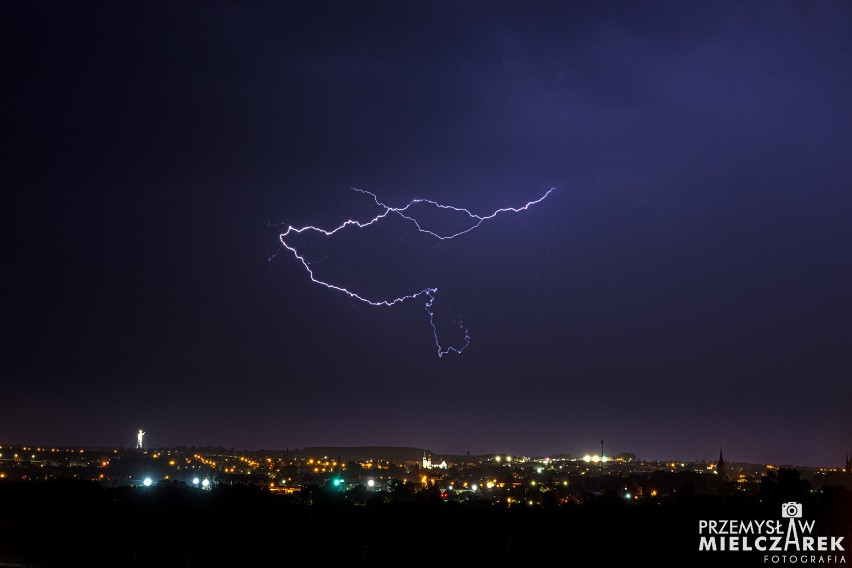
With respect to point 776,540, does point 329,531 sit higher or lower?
lower

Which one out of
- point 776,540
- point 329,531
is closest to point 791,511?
point 776,540

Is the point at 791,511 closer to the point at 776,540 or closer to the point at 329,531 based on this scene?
the point at 776,540

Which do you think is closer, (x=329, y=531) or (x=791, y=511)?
(x=791, y=511)

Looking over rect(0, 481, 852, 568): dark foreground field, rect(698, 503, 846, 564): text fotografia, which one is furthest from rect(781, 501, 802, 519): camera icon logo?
rect(0, 481, 852, 568): dark foreground field

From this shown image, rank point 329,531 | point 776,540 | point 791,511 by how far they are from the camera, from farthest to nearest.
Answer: point 329,531 → point 791,511 → point 776,540

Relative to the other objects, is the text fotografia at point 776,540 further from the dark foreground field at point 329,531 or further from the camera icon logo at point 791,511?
the dark foreground field at point 329,531

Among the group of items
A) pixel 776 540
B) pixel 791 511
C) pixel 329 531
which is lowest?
pixel 329 531

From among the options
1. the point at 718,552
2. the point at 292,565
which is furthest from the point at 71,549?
the point at 718,552

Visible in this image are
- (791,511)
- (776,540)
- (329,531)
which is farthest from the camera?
(329,531)

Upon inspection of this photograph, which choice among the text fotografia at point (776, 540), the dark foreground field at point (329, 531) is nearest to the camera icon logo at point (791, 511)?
the text fotografia at point (776, 540)
